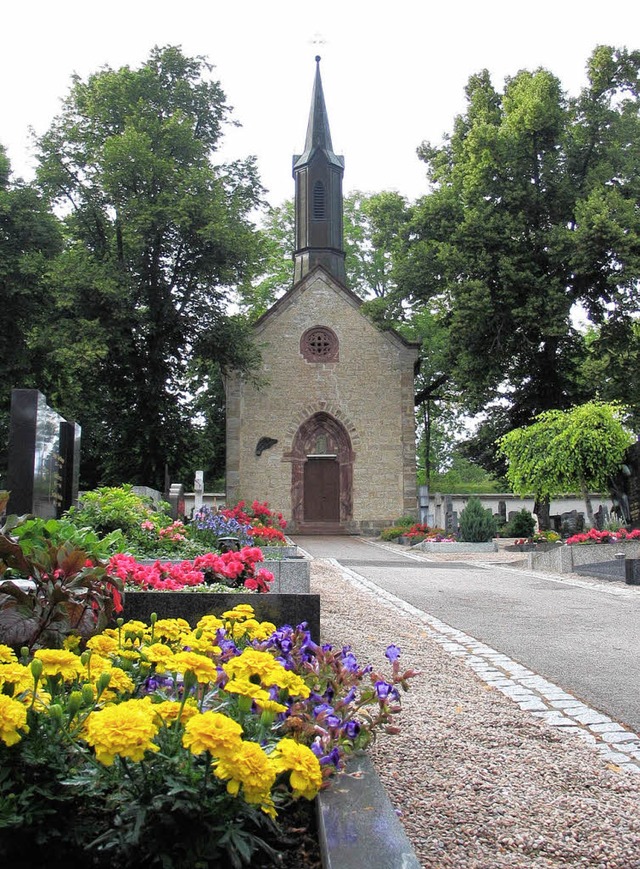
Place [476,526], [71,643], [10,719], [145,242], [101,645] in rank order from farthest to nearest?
[145,242]
[476,526]
[71,643]
[101,645]
[10,719]

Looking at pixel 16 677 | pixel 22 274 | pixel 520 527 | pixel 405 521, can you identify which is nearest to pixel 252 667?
pixel 16 677

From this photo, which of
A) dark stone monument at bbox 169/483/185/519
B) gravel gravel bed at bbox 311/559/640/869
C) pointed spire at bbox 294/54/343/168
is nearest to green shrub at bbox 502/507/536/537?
dark stone monument at bbox 169/483/185/519

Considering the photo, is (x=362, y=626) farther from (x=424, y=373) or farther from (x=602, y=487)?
(x=424, y=373)

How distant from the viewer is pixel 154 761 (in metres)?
2.12

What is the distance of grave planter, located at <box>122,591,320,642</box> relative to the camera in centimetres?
484

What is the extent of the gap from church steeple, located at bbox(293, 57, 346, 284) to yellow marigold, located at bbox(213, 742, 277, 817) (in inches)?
1271

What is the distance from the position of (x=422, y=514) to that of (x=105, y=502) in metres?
19.9

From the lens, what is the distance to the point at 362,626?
7.21 m

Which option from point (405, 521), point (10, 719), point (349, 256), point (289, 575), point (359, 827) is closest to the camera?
point (10, 719)

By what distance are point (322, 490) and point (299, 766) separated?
95.5 feet

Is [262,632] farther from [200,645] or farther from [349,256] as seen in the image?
[349,256]

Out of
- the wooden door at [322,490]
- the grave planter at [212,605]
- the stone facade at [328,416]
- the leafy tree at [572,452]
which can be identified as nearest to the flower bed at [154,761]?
the grave planter at [212,605]

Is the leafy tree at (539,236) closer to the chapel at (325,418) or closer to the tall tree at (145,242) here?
the chapel at (325,418)

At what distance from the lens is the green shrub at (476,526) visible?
22344mm
